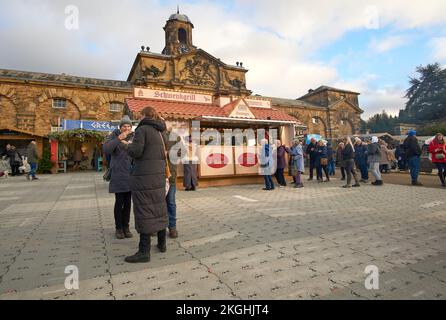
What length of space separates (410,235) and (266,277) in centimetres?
280

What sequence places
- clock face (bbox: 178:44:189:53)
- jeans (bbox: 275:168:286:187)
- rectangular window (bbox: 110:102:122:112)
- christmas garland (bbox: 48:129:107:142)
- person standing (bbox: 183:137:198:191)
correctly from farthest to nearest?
clock face (bbox: 178:44:189:53) → rectangular window (bbox: 110:102:122:112) → christmas garland (bbox: 48:129:107:142) → jeans (bbox: 275:168:286:187) → person standing (bbox: 183:137:198:191)

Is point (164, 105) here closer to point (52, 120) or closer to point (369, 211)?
point (369, 211)

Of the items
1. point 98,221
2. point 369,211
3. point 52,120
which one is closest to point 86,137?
point 52,120

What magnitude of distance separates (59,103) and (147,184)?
91.8 ft

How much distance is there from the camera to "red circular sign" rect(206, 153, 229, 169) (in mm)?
10734

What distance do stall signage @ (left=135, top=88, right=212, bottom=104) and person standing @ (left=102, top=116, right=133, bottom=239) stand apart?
7.41m

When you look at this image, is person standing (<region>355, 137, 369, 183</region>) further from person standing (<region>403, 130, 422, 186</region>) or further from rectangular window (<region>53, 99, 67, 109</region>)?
rectangular window (<region>53, 99, 67, 109</region>)

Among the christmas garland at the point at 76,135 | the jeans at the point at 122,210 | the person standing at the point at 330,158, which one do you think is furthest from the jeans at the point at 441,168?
the christmas garland at the point at 76,135

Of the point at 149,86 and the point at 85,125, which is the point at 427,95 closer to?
the point at 149,86

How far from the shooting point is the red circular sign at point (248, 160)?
37.6 ft

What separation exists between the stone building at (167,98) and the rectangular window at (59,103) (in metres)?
0.02

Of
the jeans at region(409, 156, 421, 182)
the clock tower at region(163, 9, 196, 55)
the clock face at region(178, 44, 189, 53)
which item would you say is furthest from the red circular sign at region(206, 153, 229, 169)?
the clock face at region(178, 44, 189, 53)

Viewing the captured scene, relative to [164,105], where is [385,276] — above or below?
below

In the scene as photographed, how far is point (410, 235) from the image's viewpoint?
13.3 ft
